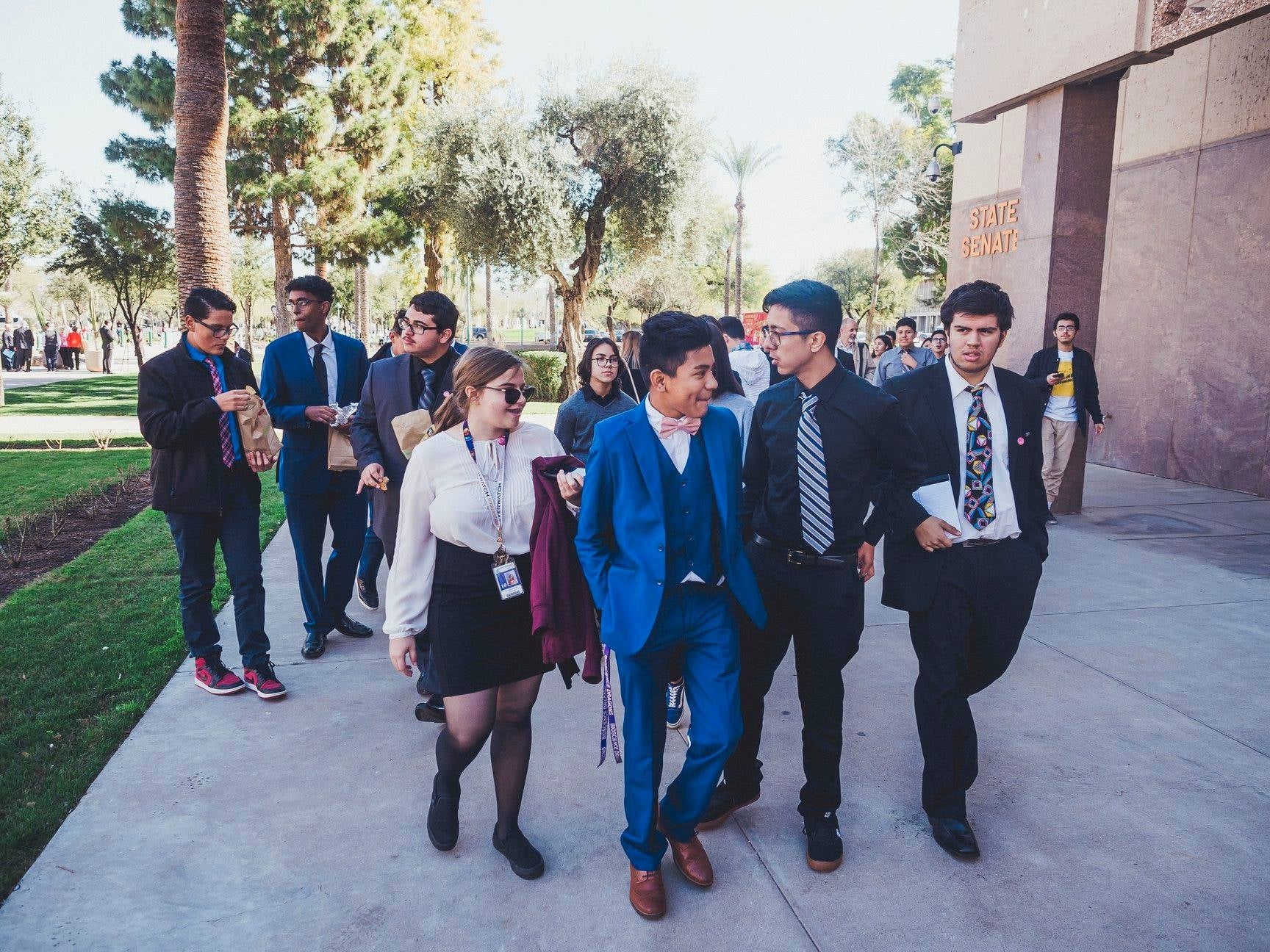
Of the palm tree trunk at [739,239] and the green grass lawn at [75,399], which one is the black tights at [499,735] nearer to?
the green grass lawn at [75,399]

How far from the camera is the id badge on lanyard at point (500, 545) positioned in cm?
280

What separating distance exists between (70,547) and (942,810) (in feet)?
24.6

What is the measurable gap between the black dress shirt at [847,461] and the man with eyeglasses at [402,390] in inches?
80.7

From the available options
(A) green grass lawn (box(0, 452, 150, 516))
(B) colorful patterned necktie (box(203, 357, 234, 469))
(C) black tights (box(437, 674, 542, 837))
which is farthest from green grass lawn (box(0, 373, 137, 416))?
(C) black tights (box(437, 674, 542, 837))

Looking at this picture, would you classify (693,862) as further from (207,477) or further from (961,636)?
(207,477)

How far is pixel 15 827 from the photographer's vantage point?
3164mm

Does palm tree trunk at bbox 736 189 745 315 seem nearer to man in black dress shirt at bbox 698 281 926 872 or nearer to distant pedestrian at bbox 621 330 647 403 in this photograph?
distant pedestrian at bbox 621 330 647 403

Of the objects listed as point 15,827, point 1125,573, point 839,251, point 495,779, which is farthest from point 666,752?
point 839,251

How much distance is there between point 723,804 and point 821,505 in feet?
4.01

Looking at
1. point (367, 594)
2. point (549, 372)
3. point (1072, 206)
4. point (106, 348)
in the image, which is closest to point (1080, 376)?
point (1072, 206)

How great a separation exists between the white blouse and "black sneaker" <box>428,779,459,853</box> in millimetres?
673

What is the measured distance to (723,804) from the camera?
3264 millimetres

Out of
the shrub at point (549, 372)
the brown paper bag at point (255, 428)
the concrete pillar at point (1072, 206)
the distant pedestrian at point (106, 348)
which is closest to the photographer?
the brown paper bag at point (255, 428)

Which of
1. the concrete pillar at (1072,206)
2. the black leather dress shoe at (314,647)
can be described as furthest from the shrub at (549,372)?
the black leather dress shoe at (314,647)
